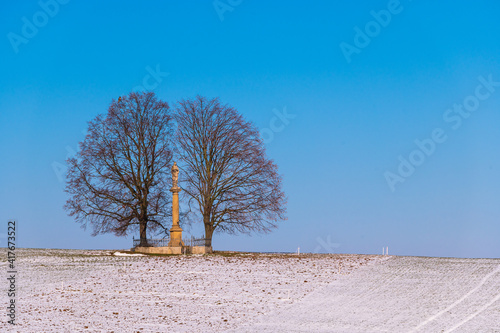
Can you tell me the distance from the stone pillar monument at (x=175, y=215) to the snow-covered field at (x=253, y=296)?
644 centimetres

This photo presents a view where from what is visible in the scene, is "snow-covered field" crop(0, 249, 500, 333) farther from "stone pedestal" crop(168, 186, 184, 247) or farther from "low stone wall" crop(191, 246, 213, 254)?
"low stone wall" crop(191, 246, 213, 254)

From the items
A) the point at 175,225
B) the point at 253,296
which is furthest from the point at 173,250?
the point at 253,296

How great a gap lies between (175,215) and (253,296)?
1874 cm

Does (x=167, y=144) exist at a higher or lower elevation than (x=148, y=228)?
higher

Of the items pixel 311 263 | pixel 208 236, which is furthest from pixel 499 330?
pixel 208 236

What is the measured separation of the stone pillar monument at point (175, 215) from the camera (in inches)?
1649

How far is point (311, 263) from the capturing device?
117 ft

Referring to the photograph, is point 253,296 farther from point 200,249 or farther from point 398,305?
point 200,249

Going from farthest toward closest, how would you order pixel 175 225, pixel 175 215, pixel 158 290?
pixel 175 225 → pixel 175 215 → pixel 158 290

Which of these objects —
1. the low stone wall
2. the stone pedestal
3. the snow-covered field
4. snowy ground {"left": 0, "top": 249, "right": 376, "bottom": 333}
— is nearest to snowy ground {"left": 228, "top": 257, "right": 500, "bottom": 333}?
the snow-covered field

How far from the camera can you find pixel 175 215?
4197 cm

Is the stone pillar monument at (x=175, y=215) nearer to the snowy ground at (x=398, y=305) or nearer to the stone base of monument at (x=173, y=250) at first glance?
the stone base of monument at (x=173, y=250)

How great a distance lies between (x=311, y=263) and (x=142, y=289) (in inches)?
504

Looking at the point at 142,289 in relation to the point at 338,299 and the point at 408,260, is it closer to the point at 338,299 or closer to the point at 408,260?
the point at 338,299
